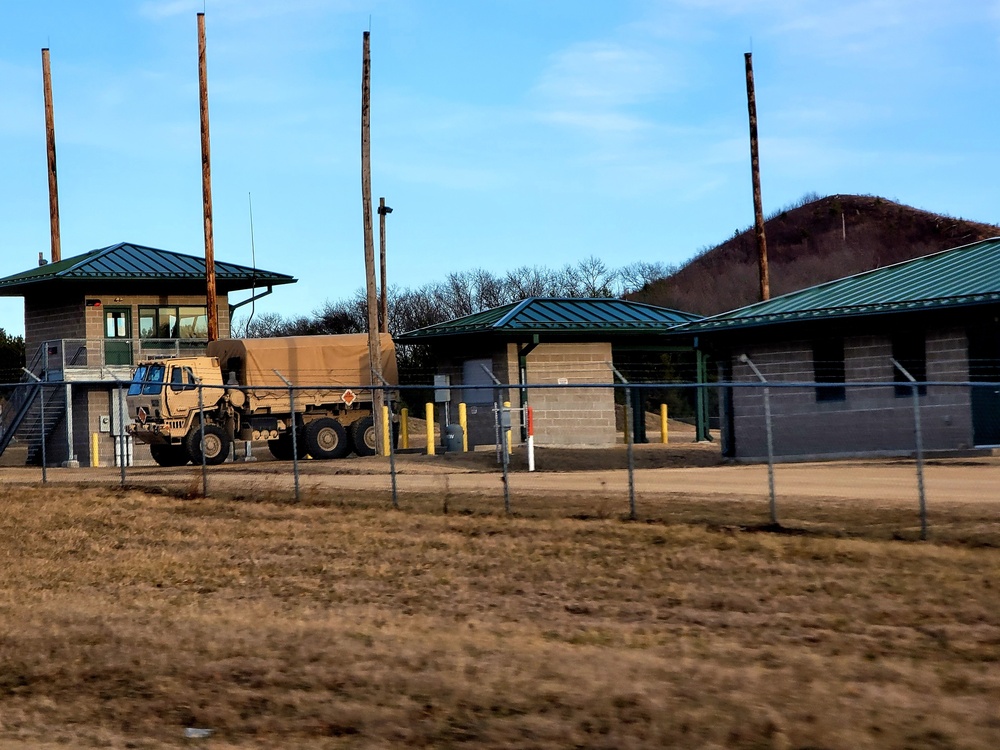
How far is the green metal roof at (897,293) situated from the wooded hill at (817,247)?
64.8 m

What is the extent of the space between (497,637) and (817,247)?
11932 cm

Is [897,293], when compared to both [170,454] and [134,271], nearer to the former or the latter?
[170,454]

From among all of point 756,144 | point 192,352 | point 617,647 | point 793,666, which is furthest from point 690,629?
point 192,352

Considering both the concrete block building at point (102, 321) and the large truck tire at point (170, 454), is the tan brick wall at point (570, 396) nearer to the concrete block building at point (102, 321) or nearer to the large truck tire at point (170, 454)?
the large truck tire at point (170, 454)

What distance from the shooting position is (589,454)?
2720 cm

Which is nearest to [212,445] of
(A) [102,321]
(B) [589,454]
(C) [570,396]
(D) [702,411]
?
(B) [589,454]

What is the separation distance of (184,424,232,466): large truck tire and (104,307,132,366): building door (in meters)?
12.5

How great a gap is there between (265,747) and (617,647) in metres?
2.97

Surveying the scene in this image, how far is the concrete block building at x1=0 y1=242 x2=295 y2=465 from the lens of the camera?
1593 inches

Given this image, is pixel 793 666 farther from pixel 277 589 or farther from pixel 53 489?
pixel 53 489

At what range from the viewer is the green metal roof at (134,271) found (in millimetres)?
41781

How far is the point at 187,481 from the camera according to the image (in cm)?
2227

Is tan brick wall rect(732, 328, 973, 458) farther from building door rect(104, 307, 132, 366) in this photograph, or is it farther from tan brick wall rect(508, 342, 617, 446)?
building door rect(104, 307, 132, 366)

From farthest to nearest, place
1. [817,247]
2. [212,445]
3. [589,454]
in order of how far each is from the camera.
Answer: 1. [817,247]
2. [212,445]
3. [589,454]
